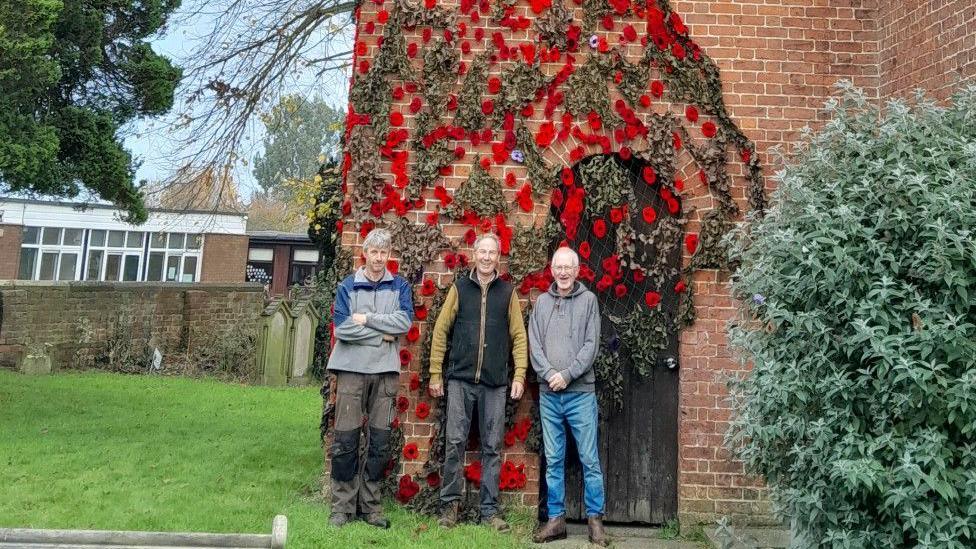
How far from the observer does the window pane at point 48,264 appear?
1143 inches

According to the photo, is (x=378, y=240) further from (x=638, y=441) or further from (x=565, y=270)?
(x=638, y=441)

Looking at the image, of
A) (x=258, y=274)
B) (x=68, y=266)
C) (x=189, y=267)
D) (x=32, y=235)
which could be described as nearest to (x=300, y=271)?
→ (x=258, y=274)

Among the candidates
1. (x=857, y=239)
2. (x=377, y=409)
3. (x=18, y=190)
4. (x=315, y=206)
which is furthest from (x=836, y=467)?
(x=315, y=206)

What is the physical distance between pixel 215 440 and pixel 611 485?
4839mm

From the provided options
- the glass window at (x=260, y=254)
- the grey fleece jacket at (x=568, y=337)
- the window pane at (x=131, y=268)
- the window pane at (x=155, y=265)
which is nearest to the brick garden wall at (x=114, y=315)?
A: the grey fleece jacket at (x=568, y=337)

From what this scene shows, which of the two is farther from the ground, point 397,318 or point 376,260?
point 376,260

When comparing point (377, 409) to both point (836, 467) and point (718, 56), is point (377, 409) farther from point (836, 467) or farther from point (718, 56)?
point (718, 56)

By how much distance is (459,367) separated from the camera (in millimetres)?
5266

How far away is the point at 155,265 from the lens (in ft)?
101

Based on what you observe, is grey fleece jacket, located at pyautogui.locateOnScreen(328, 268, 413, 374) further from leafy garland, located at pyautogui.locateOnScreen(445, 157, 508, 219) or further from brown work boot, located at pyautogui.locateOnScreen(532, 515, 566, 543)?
brown work boot, located at pyautogui.locateOnScreen(532, 515, 566, 543)

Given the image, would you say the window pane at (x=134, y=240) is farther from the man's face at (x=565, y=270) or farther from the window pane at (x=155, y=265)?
the man's face at (x=565, y=270)

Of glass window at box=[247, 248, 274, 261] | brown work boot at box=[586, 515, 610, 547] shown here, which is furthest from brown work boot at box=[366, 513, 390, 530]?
glass window at box=[247, 248, 274, 261]

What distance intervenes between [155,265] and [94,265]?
7.54 ft

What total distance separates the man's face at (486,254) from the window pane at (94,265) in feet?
95.0
